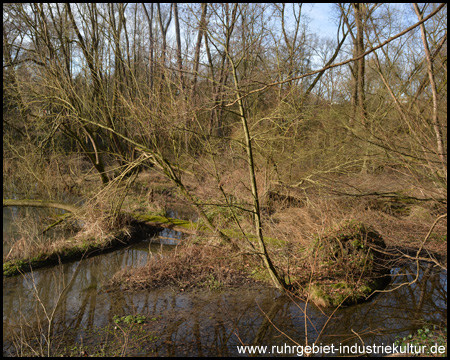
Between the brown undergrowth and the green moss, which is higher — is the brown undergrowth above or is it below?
below

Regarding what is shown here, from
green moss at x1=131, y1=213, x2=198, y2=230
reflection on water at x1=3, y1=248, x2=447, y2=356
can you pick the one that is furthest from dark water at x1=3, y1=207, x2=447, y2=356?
green moss at x1=131, y1=213, x2=198, y2=230

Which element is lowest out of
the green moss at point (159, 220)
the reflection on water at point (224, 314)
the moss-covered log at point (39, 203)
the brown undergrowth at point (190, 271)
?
the reflection on water at point (224, 314)

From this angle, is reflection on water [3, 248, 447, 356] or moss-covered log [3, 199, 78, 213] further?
moss-covered log [3, 199, 78, 213]

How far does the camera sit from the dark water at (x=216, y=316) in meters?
5.80

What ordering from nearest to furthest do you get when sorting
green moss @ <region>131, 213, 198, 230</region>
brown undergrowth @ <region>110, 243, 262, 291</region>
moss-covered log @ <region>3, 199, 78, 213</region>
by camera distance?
brown undergrowth @ <region>110, 243, 262, 291</region> < moss-covered log @ <region>3, 199, 78, 213</region> < green moss @ <region>131, 213, 198, 230</region>

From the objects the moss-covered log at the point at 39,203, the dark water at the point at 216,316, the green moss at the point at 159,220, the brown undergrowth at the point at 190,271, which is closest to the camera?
the dark water at the point at 216,316

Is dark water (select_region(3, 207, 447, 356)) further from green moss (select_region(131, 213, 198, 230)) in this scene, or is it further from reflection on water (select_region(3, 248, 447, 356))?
green moss (select_region(131, 213, 198, 230))

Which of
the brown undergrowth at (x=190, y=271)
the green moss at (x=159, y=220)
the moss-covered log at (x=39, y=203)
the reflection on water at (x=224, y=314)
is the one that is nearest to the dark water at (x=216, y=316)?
the reflection on water at (x=224, y=314)

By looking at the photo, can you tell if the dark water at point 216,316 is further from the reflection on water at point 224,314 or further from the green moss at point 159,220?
the green moss at point 159,220

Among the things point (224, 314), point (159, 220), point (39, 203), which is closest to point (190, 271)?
point (224, 314)

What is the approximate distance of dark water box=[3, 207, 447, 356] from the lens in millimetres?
5805

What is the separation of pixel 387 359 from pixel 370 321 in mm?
1526

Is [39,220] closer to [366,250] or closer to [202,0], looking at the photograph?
[202,0]

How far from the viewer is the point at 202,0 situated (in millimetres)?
7672
